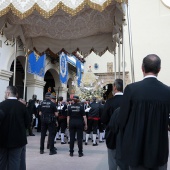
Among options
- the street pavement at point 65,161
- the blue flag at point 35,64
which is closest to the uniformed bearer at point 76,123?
the street pavement at point 65,161

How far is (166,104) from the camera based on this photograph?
2.53 m

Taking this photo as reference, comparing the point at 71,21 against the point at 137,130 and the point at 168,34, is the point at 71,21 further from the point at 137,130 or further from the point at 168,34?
the point at 168,34

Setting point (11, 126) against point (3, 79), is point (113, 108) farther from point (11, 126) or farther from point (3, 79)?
point (3, 79)

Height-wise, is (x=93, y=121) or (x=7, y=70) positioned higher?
(x=7, y=70)

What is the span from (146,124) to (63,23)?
5485 mm

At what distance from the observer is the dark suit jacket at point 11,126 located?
13.4ft

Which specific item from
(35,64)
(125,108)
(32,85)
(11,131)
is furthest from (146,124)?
(32,85)

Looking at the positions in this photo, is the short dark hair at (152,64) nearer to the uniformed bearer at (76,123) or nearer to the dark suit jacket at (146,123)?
the dark suit jacket at (146,123)

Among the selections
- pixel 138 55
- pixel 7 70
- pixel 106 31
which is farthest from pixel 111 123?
Answer: pixel 138 55

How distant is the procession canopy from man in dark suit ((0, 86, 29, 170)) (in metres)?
2.29

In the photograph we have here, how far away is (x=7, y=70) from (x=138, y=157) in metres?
11.9

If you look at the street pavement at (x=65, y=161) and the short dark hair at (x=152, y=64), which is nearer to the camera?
the short dark hair at (x=152, y=64)

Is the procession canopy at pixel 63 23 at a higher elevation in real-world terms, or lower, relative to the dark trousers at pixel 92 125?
higher

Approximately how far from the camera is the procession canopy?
18.4 ft
